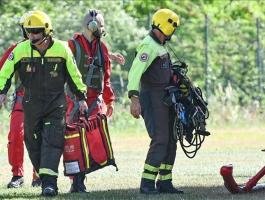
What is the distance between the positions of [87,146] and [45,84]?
87cm

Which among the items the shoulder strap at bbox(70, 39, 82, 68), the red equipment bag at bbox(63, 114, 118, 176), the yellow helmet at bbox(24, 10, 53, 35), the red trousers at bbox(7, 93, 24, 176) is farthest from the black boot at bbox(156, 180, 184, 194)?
the red trousers at bbox(7, 93, 24, 176)

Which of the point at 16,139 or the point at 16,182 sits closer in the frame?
the point at 16,182

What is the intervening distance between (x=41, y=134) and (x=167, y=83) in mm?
1428

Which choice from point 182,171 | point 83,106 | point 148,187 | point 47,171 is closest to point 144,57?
point 83,106

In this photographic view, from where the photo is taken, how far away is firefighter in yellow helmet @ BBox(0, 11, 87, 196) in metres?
11.6

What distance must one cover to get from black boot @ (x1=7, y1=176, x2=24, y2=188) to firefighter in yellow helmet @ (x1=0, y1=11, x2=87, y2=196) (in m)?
1.51

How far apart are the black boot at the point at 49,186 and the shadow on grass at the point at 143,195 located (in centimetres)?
8

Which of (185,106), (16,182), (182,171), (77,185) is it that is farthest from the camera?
(182,171)

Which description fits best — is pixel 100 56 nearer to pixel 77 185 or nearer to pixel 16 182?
pixel 77 185

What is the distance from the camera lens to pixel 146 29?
2967 cm

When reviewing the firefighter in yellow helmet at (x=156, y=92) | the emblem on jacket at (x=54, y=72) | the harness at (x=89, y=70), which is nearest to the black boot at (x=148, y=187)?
the firefighter in yellow helmet at (x=156, y=92)

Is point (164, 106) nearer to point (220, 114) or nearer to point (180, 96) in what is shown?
point (180, 96)

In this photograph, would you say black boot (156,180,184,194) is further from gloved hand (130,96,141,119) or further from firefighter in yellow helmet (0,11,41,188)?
firefighter in yellow helmet (0,11,41,188)

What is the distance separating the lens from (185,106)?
11.8 meters
